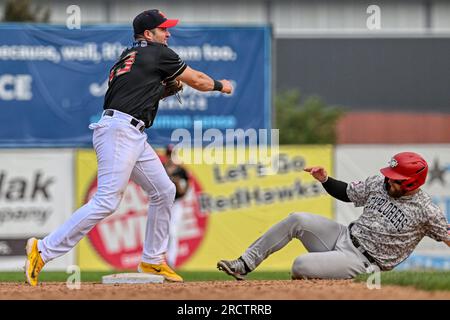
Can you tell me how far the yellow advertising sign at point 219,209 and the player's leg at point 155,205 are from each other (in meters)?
7.16

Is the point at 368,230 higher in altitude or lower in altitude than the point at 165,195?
lower

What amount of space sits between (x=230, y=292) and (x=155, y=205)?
57.3 inches

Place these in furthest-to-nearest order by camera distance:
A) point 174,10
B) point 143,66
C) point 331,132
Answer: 1. point 174,10
2. point 331,132
3. point 143,66

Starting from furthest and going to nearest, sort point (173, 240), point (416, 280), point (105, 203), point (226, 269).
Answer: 1. point (173, 240)
2. point (226, 269)
3. point (105, 203)
4. point (416, 280)

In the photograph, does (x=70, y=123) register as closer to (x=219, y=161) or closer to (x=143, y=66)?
(x=219, y=161)

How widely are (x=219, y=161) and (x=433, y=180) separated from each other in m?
3.28

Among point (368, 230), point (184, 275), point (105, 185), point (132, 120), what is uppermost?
point (132, 120)

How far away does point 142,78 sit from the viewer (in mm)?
8188

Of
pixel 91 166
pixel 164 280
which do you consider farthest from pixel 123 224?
pixel 164 280

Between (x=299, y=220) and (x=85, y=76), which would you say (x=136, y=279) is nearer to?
(x=299, y=220)

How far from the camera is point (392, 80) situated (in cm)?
3356

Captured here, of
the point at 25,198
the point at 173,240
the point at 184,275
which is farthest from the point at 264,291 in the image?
the point at 25,198

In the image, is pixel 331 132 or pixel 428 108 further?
pixel 331 132

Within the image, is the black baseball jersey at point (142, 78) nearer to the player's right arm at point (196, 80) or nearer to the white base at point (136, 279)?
the player's right arm at point (196, 80)
